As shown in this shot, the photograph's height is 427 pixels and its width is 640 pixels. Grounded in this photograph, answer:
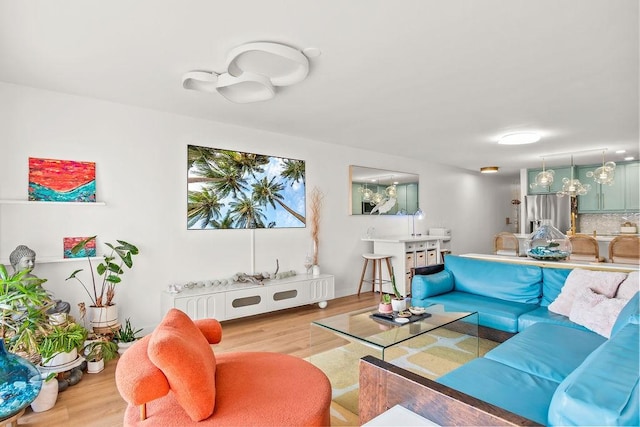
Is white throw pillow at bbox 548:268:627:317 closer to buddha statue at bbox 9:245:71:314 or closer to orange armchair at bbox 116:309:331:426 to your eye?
orange armchair at bbox 116:309:331:426

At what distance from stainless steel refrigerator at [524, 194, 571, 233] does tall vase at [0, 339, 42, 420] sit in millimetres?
8615

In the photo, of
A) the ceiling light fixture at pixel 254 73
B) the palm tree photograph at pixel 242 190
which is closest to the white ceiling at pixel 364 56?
the ceiling light fixture at pixel 254 73

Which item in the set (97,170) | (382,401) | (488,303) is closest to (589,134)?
(488,303)

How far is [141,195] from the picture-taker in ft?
12.3

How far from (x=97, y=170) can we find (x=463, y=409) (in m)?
3.70

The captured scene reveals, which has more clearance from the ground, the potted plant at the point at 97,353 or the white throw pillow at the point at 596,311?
the white throw pillow at the point at 596,311

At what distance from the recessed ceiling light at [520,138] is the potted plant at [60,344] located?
5.36m

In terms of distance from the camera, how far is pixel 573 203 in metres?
7.52

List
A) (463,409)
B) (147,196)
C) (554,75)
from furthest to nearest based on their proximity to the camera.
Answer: (147,196) → (554,75) → (463,409)

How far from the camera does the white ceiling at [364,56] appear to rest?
2027 millimetres

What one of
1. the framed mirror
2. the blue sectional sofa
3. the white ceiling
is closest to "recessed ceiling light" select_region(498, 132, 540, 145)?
the white ceiling

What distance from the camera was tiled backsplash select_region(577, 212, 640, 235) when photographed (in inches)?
283

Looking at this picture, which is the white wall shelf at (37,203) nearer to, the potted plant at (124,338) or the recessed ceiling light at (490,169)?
the potted plant at (124,338)

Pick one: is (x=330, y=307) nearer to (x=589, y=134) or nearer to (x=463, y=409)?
(x=463, y=409)
